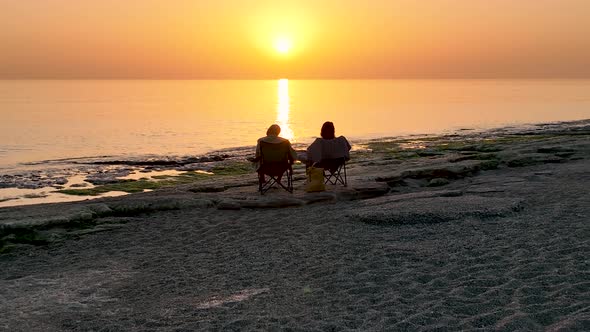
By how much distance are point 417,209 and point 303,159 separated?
3.93 meters

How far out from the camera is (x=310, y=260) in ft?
26.1

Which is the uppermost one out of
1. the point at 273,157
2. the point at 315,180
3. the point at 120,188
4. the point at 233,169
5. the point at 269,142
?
the point at 269,142

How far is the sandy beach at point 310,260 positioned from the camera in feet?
19.5

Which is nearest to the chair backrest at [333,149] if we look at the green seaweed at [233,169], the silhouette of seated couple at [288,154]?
the silhouette of seated couple at [288,154]

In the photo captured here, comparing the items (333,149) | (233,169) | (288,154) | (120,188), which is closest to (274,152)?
(288,154)

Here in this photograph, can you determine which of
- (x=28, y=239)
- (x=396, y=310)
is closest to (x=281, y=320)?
(x=396, y=310)

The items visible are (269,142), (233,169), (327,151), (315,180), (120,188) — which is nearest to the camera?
(269,142)

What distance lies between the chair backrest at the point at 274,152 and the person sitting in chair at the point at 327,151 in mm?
762

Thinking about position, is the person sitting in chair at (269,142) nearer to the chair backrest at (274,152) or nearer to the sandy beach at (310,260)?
the chair backrest at (274,152)

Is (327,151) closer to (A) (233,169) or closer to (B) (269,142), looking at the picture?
(B) (269,142)

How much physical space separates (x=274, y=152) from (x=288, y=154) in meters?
0.36

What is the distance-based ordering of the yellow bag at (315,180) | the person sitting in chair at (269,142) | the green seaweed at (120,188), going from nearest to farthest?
the person sitting in chair at (269,142) → the yellow bag at (315,180) → the green seaweed at (120,188)

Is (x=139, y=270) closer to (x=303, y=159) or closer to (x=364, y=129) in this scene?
(x=303, y=159)

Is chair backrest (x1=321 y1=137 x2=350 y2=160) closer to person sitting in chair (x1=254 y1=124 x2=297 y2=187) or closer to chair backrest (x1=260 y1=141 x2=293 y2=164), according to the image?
person sitting in chair (x1=254 y1=124 x2=297 y2=187)
